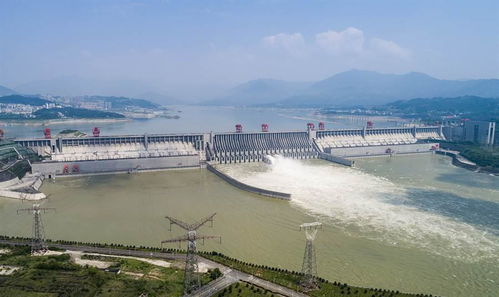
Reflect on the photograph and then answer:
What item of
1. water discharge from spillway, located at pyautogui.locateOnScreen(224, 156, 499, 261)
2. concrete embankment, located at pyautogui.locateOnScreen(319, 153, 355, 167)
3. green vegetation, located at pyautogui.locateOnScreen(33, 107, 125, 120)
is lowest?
water discharge from spillway, located at pyautogui.locateOnScreen(224, 156, 499, 261)

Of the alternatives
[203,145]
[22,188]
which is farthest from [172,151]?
[22,188]

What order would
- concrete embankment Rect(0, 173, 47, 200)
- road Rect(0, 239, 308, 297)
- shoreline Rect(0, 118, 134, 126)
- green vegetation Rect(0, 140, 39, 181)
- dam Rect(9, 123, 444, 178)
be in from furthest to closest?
shoreline Rect(0, 118, 134, 126) < dam Rect(9, 123, 444, 178) < green vegetation Rect(0, 140, 39, 181) < concrete embankment Rect(0, 173, 47, 200) < road Rect(0, 239, 308, 297)


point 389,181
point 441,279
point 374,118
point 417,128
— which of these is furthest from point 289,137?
point 374,118

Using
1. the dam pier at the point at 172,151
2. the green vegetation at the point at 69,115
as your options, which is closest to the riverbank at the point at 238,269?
the dam pier at the point at 172,151

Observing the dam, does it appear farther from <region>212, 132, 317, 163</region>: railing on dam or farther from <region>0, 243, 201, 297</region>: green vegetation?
<region>0, 243, 201, 297</region>: green vegetation

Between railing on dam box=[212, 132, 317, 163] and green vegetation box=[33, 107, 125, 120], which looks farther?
green vegetation box=[33, 107, 125, 120]

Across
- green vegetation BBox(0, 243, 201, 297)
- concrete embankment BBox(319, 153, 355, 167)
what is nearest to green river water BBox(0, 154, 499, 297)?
concrete embankment BBox(319, 153, 355, 167)

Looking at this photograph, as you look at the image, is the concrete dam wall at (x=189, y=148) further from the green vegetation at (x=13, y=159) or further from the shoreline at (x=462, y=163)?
the shoreline at (x=462, y=163)
